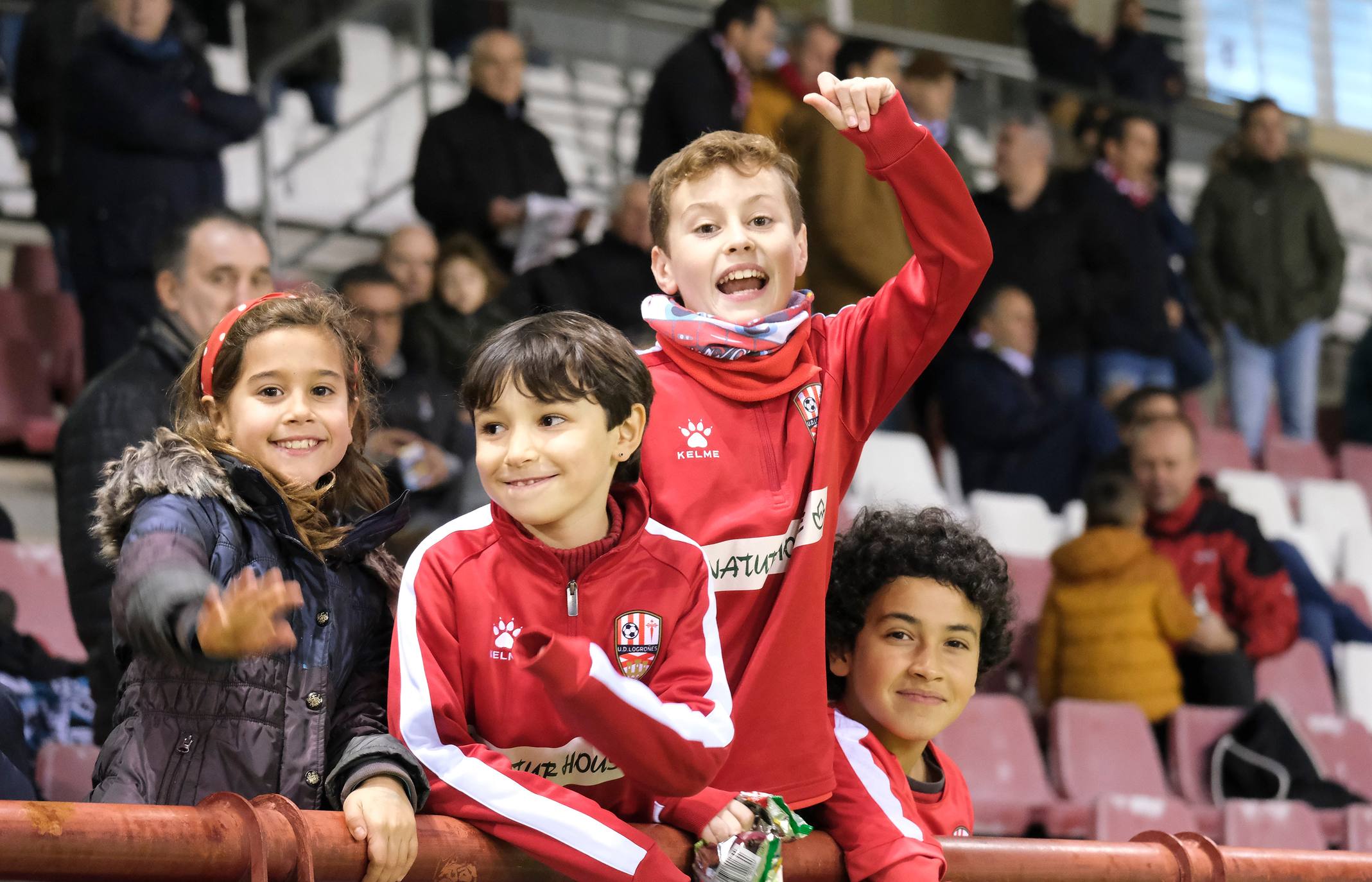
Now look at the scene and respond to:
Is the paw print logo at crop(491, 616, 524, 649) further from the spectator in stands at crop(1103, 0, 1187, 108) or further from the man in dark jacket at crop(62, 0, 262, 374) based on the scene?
the spectator in stands at crop(1103, 0, 1187, 108)

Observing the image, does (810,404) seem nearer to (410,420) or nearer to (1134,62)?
(410,420)

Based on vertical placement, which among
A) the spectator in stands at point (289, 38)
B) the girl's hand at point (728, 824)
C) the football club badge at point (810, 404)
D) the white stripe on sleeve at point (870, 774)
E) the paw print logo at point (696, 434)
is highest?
the spectator in stands at point (289, 38)

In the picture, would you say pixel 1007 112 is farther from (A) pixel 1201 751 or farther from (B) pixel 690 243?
(B) pixel 690 243

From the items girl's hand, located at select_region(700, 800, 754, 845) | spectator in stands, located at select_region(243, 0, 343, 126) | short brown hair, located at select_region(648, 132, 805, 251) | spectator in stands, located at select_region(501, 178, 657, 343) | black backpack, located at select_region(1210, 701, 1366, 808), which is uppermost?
spectator in stands, located at select_region(243, 0, 343, 126)

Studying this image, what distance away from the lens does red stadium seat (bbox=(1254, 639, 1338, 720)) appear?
6.32 meters

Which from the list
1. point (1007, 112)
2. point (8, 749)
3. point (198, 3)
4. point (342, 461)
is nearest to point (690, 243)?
point (342, 461)

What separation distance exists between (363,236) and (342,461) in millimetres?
5655

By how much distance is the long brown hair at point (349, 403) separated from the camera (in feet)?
7.30

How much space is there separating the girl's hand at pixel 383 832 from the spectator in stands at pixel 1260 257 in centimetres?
750

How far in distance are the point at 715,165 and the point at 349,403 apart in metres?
0.64

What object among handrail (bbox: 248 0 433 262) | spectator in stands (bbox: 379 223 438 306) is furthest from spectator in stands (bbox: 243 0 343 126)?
spectator in stands (bbox: 379 223 438 306)

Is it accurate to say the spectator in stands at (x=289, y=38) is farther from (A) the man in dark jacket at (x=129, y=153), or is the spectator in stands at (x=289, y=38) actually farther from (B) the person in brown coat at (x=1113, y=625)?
(B) the person in brown coat at (x=1113, y=625)

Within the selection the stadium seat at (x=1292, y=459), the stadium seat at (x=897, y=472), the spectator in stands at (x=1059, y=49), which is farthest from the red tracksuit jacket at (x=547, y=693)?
the spectator in stands at (x=1059, y=49)

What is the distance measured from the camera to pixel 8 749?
2.81 metres
